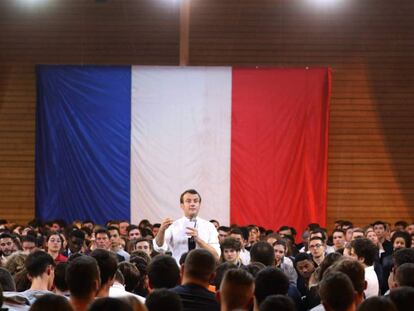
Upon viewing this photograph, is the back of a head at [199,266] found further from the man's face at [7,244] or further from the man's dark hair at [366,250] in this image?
the man's face at [7,244]

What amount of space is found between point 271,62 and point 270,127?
1972 mm

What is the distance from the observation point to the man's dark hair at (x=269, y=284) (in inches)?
223

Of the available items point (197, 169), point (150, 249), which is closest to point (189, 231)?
point (150, 249)

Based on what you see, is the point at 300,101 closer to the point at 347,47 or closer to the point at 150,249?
the point at 347,47

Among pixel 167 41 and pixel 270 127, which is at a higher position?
pixel 167 41

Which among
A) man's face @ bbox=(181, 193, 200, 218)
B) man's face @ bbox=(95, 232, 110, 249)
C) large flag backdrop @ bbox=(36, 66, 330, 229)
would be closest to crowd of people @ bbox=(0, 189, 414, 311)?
man's face @ bbox=(181, 193, 200, 218)

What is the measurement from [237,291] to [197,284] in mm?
676

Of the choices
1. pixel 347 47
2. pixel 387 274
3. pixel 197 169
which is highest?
pixel 347 47

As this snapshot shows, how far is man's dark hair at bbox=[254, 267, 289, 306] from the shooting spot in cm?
565

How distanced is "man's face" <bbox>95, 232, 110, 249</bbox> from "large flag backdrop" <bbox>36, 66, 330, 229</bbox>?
585 centimetres

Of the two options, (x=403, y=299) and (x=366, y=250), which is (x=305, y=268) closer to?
(x=366, y=250)

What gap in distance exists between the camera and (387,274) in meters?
10.5

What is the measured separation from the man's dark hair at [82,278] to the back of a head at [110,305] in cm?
146

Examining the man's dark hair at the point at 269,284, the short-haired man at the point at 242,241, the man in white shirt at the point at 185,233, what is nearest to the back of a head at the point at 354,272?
the man's dark hair at the point at 269,284
